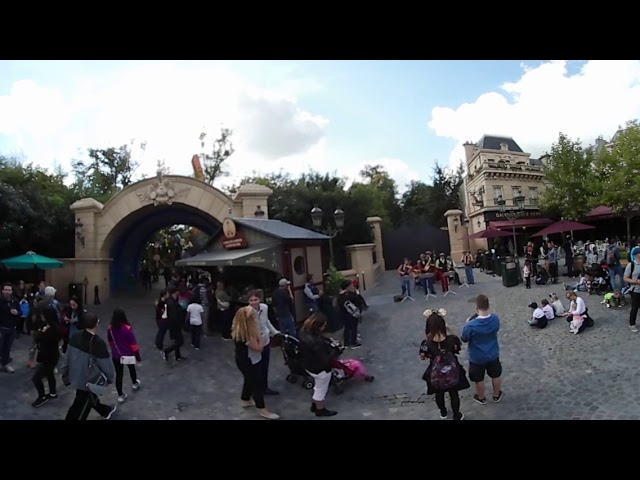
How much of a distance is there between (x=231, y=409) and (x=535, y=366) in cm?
398

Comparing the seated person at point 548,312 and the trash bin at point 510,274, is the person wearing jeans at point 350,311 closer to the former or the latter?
the seated person at point 548,312

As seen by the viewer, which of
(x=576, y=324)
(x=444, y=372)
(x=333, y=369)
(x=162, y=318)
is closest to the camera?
(x=444, y=372)

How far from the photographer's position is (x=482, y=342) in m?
3.95

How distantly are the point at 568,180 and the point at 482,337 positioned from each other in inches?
583

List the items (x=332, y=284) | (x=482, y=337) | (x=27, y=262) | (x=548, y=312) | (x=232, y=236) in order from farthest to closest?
(x=332, y=284) < (x=27, y=262) < (x=232, y=236) < (x=548, y=312) < (x=482, y=337)

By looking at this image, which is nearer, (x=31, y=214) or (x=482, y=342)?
(x=482, y=342)

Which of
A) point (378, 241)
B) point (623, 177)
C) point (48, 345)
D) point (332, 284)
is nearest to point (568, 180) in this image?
point (623, 177)

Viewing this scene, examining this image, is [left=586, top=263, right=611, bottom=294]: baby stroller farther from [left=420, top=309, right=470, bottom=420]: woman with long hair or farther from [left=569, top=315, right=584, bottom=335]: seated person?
[left=420, top=309, right=470, bottom=420]: woman with long hair

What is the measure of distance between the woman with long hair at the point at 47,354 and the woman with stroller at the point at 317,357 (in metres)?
3.13

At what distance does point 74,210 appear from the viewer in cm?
1132

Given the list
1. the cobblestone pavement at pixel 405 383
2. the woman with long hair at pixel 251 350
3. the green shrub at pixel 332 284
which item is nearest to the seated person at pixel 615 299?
the cobblestone pavement at pixel 405 383

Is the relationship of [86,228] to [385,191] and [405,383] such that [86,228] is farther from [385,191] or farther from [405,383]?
[385,191]

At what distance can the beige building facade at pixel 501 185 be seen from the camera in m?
15.1
